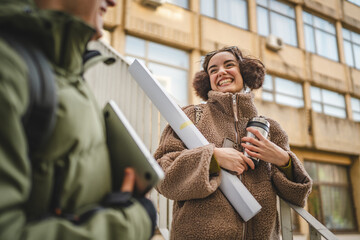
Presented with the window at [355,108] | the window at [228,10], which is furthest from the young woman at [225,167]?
the window at [355,108]

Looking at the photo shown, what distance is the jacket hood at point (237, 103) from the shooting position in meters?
1.93

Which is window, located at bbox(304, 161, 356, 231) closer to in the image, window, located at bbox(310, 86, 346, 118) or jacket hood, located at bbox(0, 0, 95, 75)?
window, located at bbox(310, 86, 346, 118)

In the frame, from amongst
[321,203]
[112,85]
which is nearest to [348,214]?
[321,203]

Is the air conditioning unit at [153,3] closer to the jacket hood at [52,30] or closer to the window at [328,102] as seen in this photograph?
the window at [328,102]

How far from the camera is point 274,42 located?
10938mm

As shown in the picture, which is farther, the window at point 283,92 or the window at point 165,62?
the window at point 283,92

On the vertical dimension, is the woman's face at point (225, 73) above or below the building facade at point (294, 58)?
below

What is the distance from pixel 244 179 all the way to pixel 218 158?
246 millimetres

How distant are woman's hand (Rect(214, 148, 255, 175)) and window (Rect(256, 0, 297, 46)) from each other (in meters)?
10.7

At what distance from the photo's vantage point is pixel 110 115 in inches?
41.1

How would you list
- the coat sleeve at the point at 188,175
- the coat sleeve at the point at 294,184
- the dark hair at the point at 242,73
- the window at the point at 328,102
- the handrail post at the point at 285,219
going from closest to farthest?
1. the coat sleeve at the point at 188,175
2. the coat sleeve at the point at 294,184
3. the handrail post at the point at 285,219
4. the dark hair at the point at 242,73
5. the window at the point at 328,102

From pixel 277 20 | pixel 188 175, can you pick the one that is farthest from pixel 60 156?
pixel 277 20

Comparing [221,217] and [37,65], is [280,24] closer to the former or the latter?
[221,217]

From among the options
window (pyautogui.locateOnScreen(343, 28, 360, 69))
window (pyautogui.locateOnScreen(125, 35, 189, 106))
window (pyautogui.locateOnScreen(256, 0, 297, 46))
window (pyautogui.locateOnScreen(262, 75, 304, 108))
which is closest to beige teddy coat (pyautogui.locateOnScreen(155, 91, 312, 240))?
window (pyautogui.locateOnScreen(125, 35, 189, 106))
